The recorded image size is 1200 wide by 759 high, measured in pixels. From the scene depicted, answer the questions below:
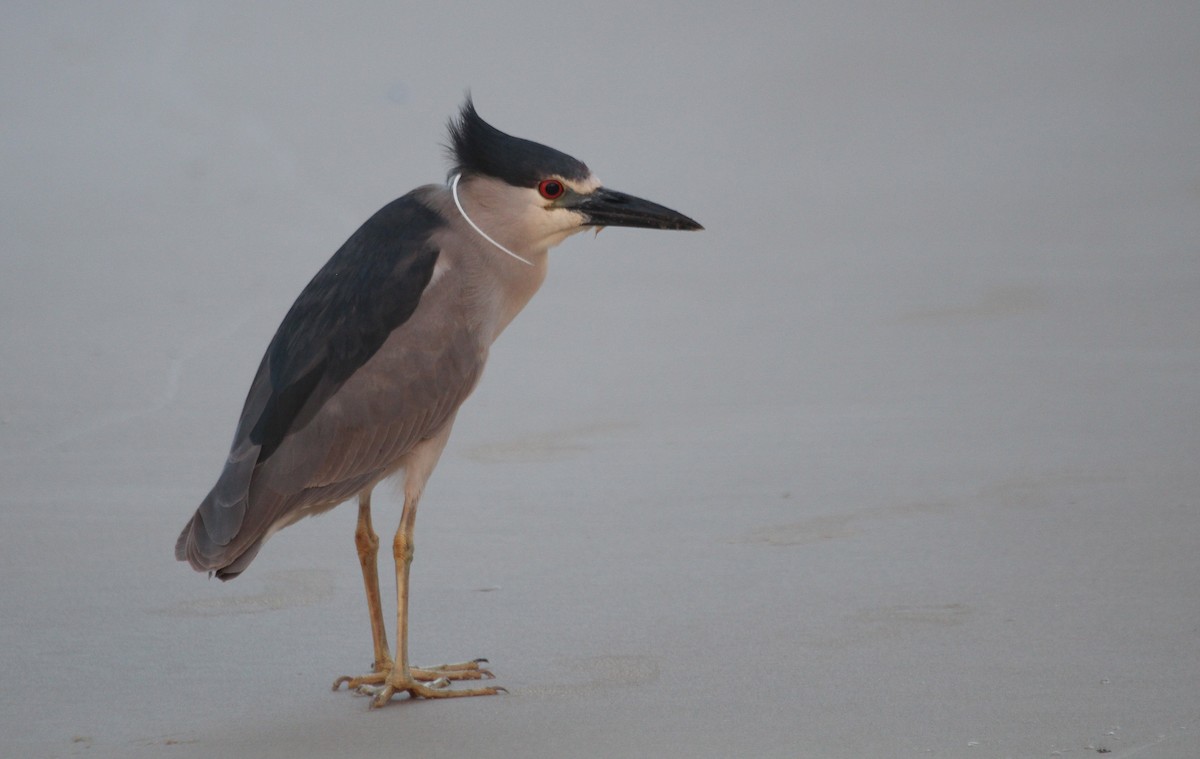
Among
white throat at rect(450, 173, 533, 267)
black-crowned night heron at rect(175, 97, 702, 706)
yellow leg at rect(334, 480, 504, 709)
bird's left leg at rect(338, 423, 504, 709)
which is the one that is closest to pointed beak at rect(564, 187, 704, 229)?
black-crowned night heron at rect(175, 97, 702, 706)

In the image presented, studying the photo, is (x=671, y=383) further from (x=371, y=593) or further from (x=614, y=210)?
(x=371, y=593)

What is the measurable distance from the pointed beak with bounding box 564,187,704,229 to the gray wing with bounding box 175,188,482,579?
0.44m

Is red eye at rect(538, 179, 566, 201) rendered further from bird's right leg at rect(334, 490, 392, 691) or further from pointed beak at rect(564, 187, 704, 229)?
bird's right leg at rect(334, 490, 392, 691)

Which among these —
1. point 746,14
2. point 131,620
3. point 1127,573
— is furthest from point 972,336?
point 746,14

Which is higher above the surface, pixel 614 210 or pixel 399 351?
pixel 614 210

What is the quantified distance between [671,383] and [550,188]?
3.04m

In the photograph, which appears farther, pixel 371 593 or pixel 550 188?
pixel 550 188

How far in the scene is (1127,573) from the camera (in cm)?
472

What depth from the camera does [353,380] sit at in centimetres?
447

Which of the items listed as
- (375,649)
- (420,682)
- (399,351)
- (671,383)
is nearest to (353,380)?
(399,351)

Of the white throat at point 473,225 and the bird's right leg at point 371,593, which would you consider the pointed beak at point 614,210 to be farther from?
the bird's right leg at point 371,593

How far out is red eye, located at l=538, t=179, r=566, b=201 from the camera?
4.60 meters

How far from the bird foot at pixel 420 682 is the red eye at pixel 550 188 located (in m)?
1.33

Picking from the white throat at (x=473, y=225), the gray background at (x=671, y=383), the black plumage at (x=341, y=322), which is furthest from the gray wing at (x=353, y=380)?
the gray background at (x=671, y=383)
